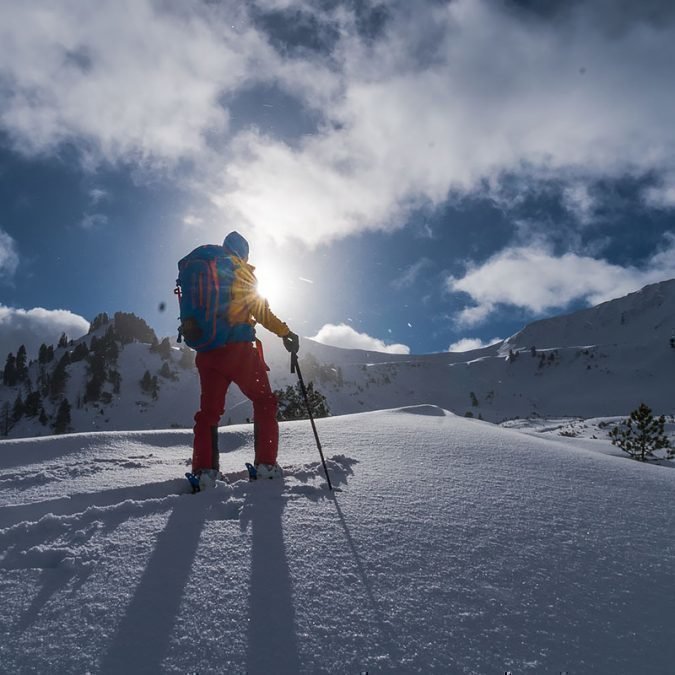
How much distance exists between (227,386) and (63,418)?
9790cm

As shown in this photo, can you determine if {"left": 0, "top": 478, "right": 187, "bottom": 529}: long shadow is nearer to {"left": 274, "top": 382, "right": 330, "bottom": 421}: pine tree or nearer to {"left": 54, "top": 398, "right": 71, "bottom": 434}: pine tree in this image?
{"left": 274, "top": 382, "right": 330, "bottom": 421}: pine tree

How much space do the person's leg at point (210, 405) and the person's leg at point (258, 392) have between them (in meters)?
0.14

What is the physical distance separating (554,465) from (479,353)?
17888 centimetres

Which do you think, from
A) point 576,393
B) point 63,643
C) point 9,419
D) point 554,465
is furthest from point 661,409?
point 9,419

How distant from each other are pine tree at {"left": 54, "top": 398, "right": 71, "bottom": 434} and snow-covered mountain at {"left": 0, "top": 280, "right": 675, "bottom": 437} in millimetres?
2314

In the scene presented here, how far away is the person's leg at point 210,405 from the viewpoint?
9.96ft

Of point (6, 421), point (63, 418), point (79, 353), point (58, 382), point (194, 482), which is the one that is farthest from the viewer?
point (79, 353)

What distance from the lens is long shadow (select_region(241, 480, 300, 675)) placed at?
1.09 meters

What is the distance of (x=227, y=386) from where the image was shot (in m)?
3.36

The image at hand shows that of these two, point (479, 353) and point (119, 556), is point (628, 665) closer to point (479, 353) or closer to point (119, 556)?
point (119, 556)

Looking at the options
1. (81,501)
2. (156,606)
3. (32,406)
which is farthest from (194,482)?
(32,406)

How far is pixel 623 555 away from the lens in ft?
5.53

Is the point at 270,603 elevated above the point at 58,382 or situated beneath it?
situated beneath

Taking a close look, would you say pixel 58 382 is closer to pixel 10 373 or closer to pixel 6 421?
pixel 6 421
